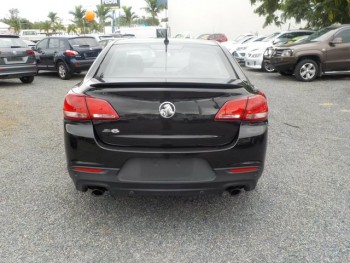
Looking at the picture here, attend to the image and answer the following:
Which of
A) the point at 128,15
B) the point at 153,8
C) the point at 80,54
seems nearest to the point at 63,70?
the point at 80,54

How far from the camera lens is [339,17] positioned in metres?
16.5

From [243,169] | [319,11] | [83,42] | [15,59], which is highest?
[319,11]

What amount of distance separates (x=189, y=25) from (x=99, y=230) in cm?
3808

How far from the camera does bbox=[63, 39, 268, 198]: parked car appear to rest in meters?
2.57

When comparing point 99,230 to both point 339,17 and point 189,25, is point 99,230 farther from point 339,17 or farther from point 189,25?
point 189,25

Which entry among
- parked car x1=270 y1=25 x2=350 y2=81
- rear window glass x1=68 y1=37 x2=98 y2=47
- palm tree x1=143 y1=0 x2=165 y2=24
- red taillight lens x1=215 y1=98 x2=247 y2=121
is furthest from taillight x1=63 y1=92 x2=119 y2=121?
palm tree x1=143 y1=0 x2=165 y2=24

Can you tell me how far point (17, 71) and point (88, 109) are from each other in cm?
934

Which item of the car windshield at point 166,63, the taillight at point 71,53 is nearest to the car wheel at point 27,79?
the taillight at point 71,53

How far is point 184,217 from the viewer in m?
3.08

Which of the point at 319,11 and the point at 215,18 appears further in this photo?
the point at 215,18

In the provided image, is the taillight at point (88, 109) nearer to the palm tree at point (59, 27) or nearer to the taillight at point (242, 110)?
the taillight at point (242, 110)

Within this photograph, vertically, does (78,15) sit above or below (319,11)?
above

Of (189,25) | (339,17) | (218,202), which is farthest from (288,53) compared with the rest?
(189,25)

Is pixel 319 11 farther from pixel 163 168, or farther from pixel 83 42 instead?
pixel 163 168
